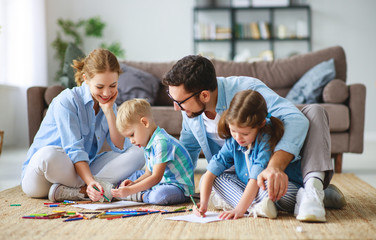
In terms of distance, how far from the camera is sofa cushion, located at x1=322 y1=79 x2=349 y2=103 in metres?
3.27

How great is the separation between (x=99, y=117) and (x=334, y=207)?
1.14 meters

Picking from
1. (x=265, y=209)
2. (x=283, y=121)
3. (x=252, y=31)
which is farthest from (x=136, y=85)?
(x=252, y=31)

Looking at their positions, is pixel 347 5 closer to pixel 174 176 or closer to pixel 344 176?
pixel 344 176

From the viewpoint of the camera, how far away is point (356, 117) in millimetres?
3189

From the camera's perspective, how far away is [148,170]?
6.51 ft

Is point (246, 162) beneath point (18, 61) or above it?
beneath

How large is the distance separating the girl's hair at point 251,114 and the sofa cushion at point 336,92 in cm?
186

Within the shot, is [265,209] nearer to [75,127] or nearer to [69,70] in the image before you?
[75,127]

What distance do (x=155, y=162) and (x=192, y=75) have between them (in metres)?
0.45

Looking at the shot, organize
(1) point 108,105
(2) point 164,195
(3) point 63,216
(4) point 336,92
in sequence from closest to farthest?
(3) point 63,216, (2) point 164,195, (1) point 108,105, (4) point 336,92

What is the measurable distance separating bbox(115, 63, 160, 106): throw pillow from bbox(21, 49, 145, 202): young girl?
1.27 m

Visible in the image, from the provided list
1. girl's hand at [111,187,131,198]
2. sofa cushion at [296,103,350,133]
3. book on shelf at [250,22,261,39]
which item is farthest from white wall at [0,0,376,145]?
girl's hand at [111,187,131,198]

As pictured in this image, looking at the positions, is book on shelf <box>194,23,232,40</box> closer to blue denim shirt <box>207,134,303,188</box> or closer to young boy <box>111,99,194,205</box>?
young boy <box>111,99,194,205</box>

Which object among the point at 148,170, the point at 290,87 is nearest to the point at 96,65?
the point at 148,170
